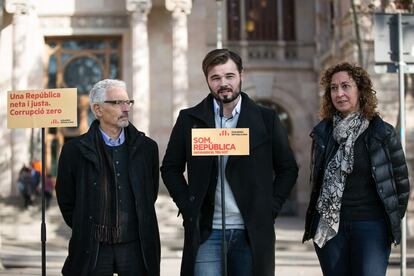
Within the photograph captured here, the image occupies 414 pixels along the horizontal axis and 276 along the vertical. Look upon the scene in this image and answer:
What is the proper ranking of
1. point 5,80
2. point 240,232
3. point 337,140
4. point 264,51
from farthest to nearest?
1. point 264,51
2. point 5,80
3. point 337,140
4. point 240,232

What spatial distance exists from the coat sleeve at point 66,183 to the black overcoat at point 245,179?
75 centimetres

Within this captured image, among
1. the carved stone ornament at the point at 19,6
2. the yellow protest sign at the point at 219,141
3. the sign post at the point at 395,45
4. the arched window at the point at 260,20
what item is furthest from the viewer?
the arched window at the point at 260,20

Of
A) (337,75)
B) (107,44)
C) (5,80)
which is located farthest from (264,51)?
(337,75)

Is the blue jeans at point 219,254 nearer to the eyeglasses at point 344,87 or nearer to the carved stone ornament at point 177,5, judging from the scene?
the eyeglasses at point 344,87

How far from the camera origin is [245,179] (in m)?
4.80

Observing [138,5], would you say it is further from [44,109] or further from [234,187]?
[234,187]

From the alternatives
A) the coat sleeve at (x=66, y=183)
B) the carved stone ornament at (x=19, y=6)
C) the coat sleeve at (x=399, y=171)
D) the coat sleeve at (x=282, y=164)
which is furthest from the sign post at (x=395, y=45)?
the carved stone ornament at (x=19, y=6)

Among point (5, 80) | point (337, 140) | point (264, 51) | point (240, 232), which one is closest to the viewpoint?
point (240, 232)

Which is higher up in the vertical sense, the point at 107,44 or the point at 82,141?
the point at 107,44

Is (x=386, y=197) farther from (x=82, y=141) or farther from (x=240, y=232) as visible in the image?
(x=82, y=141)

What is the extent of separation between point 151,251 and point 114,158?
2.51 ft

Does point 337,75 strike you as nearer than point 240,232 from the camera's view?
No

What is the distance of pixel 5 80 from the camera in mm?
24953

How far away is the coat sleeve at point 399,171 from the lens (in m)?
5.02
